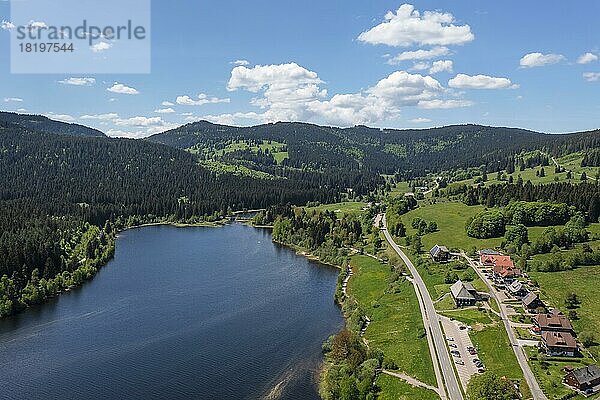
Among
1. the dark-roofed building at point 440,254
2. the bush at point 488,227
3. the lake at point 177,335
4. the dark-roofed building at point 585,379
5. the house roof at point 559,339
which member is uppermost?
the bush at point 488,227

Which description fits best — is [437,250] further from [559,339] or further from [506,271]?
[559,339]

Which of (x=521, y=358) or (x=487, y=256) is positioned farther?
(x=487, y=256)

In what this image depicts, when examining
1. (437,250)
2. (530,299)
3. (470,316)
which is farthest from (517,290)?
(437,250)

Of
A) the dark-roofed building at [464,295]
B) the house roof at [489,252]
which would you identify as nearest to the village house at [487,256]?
the house roof at [489,252]

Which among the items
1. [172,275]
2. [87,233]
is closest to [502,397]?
[172,275]

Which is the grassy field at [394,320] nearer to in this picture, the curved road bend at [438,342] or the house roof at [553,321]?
the curved road bend at [438,342]

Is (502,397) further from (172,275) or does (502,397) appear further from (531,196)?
(531,196)

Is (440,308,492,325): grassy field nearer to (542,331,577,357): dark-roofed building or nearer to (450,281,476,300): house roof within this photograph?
(450,281,476,300): house roof
